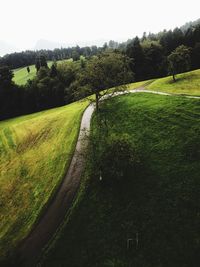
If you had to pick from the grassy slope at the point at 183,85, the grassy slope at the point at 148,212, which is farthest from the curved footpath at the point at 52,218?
the grassy slope at the point at 183,85

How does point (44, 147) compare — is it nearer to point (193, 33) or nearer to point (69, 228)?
point (69, 228)

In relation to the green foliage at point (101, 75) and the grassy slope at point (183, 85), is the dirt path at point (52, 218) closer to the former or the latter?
the green foliage at point (101, 75)

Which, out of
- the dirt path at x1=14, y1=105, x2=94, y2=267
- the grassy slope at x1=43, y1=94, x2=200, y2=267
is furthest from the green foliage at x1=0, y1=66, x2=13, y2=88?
the dirt path at x1=14, y1=105, x2=94, y2=267

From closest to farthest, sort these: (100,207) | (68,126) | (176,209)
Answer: (176,209) → (100,207) → (68,126)

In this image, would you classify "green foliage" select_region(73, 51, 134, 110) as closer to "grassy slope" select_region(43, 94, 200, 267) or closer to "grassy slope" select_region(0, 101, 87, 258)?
"grassy slope" select_region(0, 101, 87, 258)

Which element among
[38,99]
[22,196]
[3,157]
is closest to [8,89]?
[38,99]

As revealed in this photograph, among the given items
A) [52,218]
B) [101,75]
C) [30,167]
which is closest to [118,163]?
[52,218]
